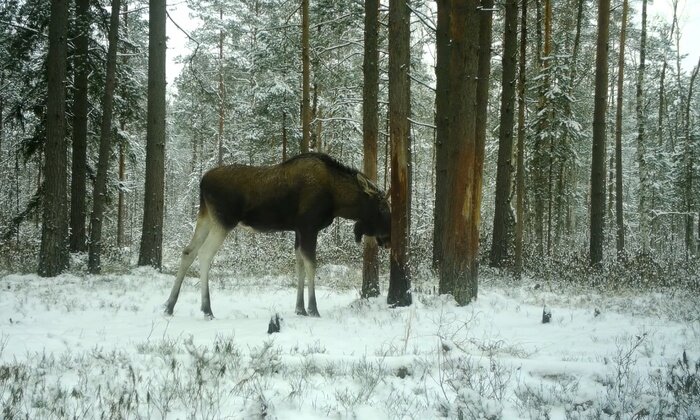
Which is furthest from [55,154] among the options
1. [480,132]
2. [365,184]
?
[480,132]

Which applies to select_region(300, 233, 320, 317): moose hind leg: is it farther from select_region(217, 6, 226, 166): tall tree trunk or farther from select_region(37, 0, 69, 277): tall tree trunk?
select_region(217, 6, 226, 166): tall tree trunk

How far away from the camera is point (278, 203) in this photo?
7758 millimetres

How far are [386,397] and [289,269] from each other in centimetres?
1204

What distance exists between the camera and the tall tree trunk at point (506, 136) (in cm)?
1358

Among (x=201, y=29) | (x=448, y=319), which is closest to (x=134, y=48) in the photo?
(x=448, y=319)

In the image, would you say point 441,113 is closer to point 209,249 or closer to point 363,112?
point 363,112

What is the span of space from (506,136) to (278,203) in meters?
8.32

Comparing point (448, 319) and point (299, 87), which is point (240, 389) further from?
point (299, 87)

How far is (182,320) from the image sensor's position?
24.0 ft

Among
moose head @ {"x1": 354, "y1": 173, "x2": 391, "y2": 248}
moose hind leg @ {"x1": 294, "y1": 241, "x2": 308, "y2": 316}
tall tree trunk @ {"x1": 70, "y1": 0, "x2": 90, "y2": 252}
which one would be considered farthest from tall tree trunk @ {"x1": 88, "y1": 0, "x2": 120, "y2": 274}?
moose head @ {"x1": 354, "y1": 173, "x2": 391, "y2": 248}

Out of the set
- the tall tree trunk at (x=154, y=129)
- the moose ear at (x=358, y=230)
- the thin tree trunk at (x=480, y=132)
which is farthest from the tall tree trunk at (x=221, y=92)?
the moose ear at (x=358, y=230)

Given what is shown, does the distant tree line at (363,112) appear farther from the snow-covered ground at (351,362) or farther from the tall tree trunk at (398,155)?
the snow-covered ground at (351,362)

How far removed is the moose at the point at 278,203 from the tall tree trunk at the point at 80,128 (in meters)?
9.41

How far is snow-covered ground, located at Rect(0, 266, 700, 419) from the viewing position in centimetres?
338
